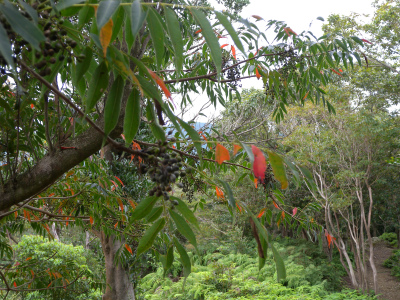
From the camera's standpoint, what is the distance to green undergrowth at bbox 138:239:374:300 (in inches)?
279

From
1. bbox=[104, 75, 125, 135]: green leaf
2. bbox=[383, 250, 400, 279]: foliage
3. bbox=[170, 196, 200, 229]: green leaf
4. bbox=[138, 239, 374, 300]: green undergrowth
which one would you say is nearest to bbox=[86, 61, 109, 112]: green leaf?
bbox=[104, 75, 125, 135]: green leaf

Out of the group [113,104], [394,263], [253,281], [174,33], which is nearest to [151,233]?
[113,104]

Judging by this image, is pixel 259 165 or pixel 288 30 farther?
pixel 288 30

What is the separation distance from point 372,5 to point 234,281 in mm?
7690

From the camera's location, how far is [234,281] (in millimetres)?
7676

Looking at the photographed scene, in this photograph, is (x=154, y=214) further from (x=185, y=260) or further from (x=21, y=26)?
(x=21, y=26)

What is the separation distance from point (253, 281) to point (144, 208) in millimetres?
7385

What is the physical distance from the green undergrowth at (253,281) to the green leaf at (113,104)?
6.04m

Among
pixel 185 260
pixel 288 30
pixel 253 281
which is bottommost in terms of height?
pixel 253 281

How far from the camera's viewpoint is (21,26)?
400mm

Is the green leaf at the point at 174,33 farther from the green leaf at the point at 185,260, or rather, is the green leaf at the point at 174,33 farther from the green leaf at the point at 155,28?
the green leaf at the point at 185,260

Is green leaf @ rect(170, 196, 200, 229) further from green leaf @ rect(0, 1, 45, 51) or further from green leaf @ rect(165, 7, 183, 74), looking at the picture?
green leaf @ rect(0, 1, 45, 51)

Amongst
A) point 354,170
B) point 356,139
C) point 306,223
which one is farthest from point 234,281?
point 306,223

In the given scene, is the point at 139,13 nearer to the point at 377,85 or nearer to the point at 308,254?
the point at 377,85
